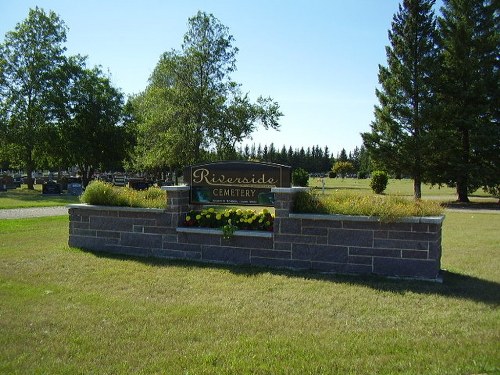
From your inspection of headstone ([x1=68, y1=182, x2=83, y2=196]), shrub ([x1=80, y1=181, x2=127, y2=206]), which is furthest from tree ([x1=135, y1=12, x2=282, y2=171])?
shrub ([x1=80, y1=181, x2=127, y2=206])

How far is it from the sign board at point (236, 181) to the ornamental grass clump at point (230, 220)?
9.4 inches

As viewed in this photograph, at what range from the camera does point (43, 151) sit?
122ft

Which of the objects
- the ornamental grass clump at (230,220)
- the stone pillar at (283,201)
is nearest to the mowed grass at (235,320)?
the ornamental grass clump at (230,220)

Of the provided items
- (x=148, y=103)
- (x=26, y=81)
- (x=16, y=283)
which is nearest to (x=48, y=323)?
(x=16, y=283)

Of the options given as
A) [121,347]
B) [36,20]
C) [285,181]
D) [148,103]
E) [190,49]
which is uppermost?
[36,20]

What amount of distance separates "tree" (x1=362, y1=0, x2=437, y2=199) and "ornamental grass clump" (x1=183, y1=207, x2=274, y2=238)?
2000 cm

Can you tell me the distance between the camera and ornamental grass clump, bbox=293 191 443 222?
6746mm

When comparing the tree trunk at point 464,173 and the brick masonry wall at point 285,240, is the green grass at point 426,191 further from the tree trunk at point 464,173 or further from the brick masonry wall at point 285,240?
the brick masonry wall at point 285,240

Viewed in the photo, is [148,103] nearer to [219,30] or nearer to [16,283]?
[219,30]

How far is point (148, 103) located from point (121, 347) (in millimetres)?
33169

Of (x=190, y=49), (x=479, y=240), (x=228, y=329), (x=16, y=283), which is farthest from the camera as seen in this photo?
(x=190, y=49)

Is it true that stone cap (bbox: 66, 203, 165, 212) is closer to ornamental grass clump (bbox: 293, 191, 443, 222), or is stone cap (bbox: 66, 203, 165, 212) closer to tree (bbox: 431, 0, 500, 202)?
ornamental grass clump (bbox: 293, 191, 443, 222)

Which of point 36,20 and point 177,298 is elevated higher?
point 36,20

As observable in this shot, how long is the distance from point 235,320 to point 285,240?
281 cm
